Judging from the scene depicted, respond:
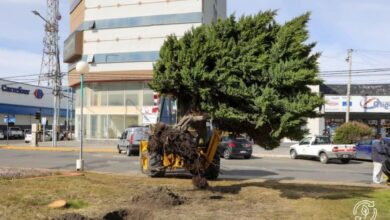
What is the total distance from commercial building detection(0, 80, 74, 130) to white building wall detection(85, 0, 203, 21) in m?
Answer: 25.0

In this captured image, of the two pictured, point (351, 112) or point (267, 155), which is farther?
point (351, 112)

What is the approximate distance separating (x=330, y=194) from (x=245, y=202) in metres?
2.62

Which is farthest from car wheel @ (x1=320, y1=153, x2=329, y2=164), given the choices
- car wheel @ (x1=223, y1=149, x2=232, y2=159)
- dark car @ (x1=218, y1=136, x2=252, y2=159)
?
car wheel @ (x1=223, y1=149, x2=232, y2=159)

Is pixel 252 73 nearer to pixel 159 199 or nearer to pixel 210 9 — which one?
pixel 159 199

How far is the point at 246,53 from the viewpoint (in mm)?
10664

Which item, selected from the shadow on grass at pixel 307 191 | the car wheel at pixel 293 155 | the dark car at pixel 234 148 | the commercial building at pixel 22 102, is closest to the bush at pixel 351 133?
the car wheel at pixel 293 155

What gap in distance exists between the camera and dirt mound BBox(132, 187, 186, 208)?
32.0 ft

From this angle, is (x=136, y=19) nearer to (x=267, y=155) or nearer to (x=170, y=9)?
(x=170, y=9)

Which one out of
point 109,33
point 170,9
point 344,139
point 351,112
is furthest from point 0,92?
point 344,139

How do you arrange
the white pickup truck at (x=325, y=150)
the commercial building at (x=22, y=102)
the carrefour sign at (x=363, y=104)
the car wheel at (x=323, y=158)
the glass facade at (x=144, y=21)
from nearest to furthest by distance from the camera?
the white pickup truck at (x=325, y=150)
the car wheel at (x=323, y=158)
the glass facade at (x=144, y=21)
the carrefour sign at (x=363, y=104)
the commercial building at (x=22, y=102)

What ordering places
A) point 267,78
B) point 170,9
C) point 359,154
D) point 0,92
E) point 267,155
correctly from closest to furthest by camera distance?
1. point 267,78
2. point 359,154
3. point 267,155
4. point 170,9
5. point 0,92

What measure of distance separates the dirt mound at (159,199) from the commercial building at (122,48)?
35974 millimetres

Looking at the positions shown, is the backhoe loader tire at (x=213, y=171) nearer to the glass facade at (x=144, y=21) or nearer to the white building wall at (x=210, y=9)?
the white building wall at (x=210, y=9)

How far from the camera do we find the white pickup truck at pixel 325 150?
90.6ft
